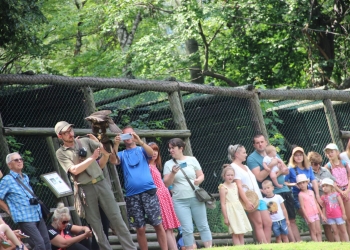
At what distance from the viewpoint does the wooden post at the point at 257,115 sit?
13719 millimetres

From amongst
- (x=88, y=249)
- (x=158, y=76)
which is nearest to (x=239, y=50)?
(x=158, y=76)

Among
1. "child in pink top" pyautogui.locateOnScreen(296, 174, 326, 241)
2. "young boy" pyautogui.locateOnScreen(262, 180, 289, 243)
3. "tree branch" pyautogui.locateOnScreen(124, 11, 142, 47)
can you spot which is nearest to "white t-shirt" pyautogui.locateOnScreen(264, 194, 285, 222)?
"young boy" pyautogui.locateOnScreen(262, 180, 289, 243)

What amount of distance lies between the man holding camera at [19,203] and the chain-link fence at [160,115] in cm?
74

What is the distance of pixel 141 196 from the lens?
34.7 ft

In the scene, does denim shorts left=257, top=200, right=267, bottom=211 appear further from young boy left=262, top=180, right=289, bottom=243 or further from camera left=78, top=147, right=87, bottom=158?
camera left=78, top=147, right=87, bottom=158

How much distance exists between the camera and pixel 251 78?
77.0ft

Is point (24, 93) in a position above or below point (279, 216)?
above

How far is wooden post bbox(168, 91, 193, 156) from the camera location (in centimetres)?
1244

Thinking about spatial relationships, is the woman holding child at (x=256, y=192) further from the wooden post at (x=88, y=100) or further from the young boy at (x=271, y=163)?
the wooden post at (x=88, y=100)

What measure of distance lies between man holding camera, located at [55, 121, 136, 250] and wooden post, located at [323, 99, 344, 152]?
6624 mm

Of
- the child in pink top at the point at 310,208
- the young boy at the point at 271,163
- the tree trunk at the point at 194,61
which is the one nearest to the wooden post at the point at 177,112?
the young boy at the point at 271,163

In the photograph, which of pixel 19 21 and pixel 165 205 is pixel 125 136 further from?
pixel 19 21

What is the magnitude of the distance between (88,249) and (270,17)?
1349 cm

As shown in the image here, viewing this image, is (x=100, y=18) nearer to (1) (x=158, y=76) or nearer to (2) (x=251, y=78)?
(1) (x=158, y=76)
